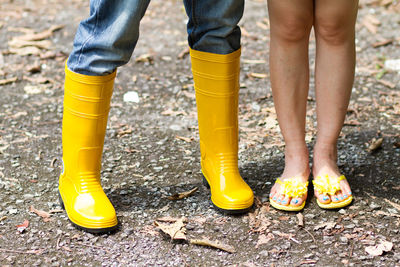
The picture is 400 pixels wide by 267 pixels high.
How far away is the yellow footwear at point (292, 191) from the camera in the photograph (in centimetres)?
243

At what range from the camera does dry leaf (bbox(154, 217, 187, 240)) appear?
87.4 inches

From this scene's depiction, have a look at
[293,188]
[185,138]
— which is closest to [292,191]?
[293,188]

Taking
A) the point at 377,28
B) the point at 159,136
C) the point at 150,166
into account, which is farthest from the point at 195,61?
the point at 377,28

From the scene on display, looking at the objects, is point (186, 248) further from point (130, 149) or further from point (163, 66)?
point (163, 66)

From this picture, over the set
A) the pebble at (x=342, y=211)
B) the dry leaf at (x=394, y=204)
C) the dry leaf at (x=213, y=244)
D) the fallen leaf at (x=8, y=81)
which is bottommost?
the fallen leaf at (x=8, y=81)

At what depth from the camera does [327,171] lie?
2.49 m

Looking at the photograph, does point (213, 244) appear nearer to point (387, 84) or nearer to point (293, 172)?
point (293, 172)

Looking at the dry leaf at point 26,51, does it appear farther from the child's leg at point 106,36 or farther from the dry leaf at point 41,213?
the child's leg at point 106,36

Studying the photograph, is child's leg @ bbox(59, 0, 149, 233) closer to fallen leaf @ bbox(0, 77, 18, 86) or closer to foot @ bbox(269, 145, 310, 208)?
foot @ bbox(269, 145, 310, 208)

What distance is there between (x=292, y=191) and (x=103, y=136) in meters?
0.86

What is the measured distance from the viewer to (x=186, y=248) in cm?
220

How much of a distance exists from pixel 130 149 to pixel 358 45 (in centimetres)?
253

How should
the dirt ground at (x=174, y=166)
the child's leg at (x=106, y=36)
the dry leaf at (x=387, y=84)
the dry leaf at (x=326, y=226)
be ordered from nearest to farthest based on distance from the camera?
the child's leg at (x=106, y=36)
the dirt ground at (x=174, y=166)
the dry leaf at (x=326, y=226)
the dry leaf at (x=387, y=84)

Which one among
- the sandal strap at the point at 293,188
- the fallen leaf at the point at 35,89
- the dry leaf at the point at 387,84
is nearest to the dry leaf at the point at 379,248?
the sandal strap at the point at 293,188
